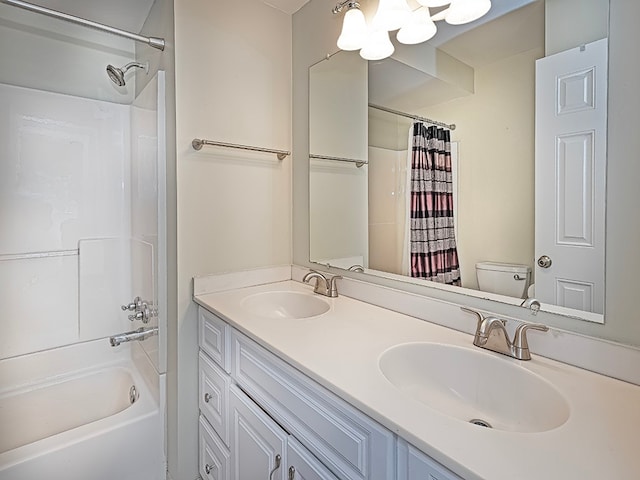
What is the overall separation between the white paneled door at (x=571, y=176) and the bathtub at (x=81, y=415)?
1751 millimetres

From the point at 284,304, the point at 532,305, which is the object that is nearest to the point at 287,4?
the point at 284,304

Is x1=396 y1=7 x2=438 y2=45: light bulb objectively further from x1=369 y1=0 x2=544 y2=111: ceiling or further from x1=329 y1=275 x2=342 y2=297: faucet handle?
x1=329 y1=275 x2=342 y2=297: faucet handle

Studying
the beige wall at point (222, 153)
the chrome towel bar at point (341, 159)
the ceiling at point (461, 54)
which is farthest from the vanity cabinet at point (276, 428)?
the ceiling at point (461, 54)

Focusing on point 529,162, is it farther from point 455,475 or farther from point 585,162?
point 455,475

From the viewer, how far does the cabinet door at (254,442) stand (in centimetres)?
106

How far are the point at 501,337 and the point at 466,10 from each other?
107 centimetres

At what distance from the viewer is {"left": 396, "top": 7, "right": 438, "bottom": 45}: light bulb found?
4.25 ft

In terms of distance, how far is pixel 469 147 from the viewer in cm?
118

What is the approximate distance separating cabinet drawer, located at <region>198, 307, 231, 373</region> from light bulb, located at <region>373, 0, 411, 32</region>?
4.46 feet

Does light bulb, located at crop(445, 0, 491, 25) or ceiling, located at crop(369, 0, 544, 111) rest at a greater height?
light bulb, located at crop(445, 0, 491, 25)

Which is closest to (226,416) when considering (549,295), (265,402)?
(265,402)

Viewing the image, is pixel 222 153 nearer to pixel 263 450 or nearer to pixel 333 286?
pixel 333 286

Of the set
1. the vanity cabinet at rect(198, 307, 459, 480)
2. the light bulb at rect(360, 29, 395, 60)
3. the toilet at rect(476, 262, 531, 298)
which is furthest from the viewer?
the light bulb at rect(360, 29, 395, 60)

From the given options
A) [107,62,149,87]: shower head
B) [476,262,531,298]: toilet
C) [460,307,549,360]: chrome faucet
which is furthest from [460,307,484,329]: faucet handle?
[107,62,149,87]: shower head
